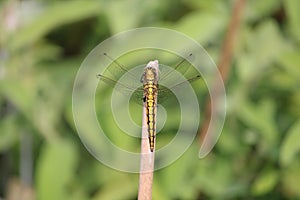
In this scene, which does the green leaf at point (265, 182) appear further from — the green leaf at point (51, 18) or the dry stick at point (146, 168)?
the dry stick at point (146, 168)

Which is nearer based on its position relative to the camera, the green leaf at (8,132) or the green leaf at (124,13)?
the green leaf at (124,13)

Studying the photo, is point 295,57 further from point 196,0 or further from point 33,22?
point 33,22

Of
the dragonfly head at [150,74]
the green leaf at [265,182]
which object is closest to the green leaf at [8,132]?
the green leaf at [265,182]

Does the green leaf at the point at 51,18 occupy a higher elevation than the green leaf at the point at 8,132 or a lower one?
higher

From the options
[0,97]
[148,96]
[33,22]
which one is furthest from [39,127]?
[148,96]

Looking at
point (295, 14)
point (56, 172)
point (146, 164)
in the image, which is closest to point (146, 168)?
point (146, 164)

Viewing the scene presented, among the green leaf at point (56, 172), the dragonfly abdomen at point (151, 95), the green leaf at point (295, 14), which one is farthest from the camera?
the green leaf at point (295, 14)

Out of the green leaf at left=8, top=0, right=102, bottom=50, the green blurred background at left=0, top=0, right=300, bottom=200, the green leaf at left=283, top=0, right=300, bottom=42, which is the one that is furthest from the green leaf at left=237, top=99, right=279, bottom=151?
the green leaf at left=8, top=0, right=102, bottom=50

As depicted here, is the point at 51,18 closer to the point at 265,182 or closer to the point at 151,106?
the point at 265,182
